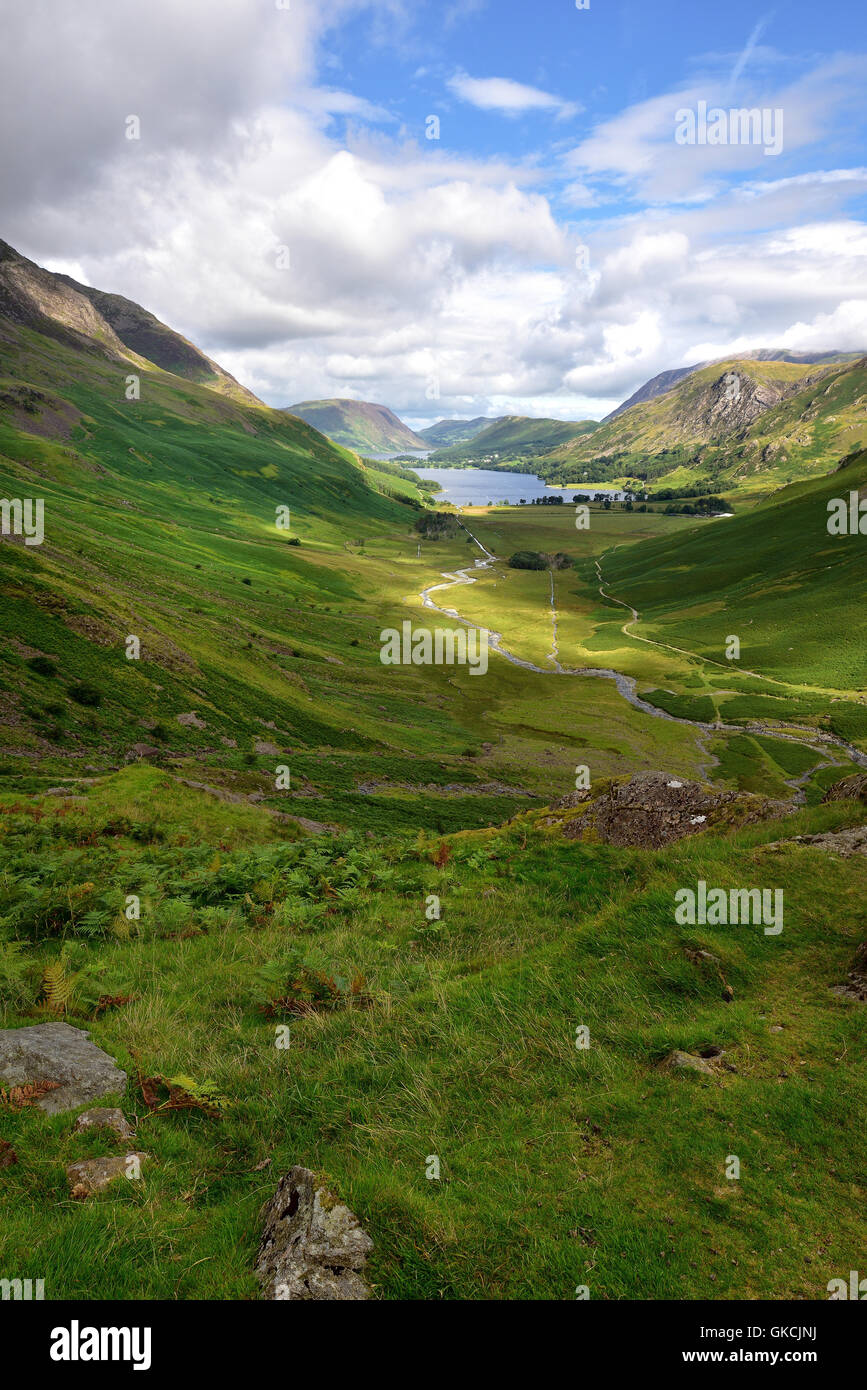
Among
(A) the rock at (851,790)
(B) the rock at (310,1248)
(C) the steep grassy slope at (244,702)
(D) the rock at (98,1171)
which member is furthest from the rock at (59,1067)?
(C) the steep grassy slope at (244,702)

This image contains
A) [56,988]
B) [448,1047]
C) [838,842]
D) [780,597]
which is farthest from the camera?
[780,597]

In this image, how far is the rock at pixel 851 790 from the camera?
16.3 metres

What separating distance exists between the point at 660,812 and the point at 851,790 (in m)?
5.41

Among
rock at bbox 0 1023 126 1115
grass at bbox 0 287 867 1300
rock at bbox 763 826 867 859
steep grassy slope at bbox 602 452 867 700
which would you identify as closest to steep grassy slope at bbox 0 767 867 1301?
grass at bbox 0 287 867 1300

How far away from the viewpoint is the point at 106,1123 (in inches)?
296

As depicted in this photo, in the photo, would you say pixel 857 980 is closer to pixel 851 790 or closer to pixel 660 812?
pixel 851 790

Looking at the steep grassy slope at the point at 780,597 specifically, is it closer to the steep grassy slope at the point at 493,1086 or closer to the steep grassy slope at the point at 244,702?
the steep grassy slope at the point at 244,702

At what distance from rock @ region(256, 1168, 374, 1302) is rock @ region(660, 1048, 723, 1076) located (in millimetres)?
4472

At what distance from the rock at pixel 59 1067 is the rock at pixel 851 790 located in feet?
56.2

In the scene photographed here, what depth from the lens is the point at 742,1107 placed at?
Result: 24.3 ft

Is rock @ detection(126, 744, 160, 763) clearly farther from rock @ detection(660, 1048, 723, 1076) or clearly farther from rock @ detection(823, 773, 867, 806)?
rock @ detection(660, 1048, 723, 1076)

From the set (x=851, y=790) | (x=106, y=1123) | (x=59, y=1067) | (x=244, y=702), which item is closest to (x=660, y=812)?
(x=851, y=790)

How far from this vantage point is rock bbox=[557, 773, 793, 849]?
62.7 ft
